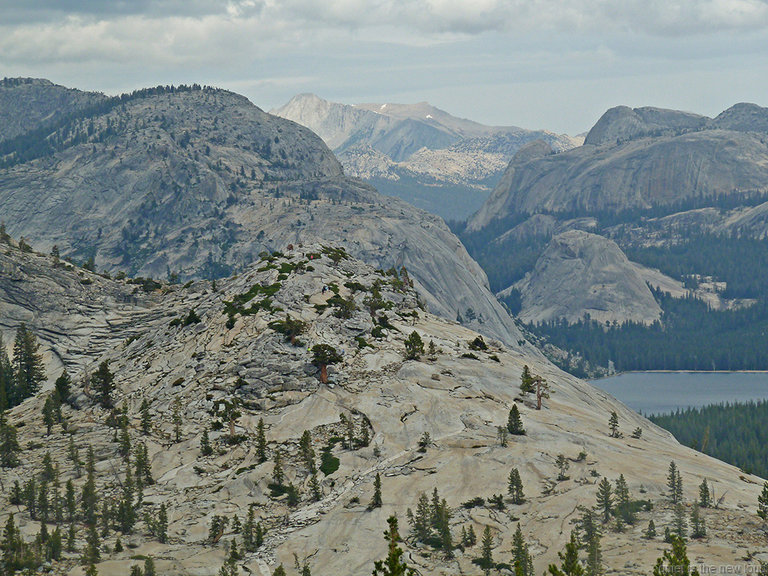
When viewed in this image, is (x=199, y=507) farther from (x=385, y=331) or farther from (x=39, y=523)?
(x=385, y=331)

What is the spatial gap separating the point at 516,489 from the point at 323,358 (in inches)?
1524

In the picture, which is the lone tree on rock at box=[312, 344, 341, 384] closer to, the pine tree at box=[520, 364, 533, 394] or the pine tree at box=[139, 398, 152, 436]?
the pine tree at box=[139, 398, 152, 436]

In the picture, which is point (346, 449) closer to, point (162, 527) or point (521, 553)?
point (162, 527)

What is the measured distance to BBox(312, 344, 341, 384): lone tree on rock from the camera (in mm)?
120094

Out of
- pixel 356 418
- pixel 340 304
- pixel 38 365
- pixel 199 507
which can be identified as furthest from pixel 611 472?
pixel 38 365

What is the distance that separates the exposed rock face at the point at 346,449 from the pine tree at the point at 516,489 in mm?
1018

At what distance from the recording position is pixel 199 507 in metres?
95.6

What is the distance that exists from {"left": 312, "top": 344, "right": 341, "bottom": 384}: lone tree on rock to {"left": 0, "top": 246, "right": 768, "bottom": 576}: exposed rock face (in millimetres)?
1086

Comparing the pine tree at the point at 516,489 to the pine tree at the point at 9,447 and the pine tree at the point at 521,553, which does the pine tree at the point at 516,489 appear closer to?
the pine tree at the point at 521,553

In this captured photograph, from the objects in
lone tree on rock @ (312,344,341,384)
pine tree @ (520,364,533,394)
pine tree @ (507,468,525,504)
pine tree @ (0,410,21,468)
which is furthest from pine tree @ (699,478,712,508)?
pine tree @ (0,410,21,468)

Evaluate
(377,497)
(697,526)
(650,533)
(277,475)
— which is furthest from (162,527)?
(697,526)

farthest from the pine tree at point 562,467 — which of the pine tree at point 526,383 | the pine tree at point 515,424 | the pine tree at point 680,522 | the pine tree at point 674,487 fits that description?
the pine tree at point 526,383

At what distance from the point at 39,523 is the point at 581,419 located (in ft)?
222

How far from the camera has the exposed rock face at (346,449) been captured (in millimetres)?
85188
